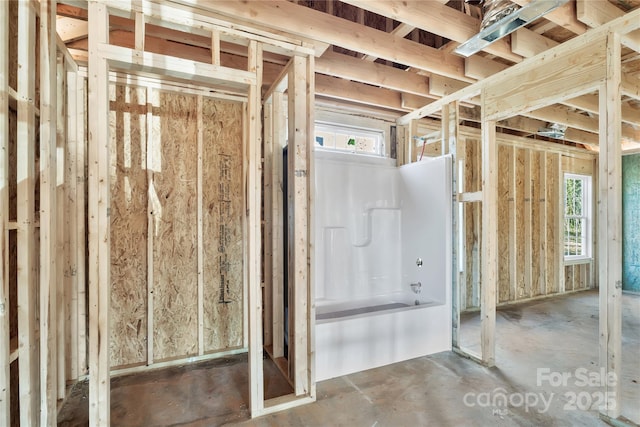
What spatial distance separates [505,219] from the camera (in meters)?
5.10

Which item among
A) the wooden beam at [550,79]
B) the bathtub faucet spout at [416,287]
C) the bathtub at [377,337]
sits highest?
the wooden beam at [550,79]

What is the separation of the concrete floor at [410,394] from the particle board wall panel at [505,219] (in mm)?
1657

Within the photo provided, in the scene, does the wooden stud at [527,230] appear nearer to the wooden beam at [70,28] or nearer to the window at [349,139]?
the window at [349,139]

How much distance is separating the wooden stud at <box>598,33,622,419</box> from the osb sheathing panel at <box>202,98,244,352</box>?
309 centimetres

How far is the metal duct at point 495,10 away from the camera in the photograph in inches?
82.1

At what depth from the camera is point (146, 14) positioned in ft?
6.43

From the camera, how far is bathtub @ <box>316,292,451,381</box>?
2.74m

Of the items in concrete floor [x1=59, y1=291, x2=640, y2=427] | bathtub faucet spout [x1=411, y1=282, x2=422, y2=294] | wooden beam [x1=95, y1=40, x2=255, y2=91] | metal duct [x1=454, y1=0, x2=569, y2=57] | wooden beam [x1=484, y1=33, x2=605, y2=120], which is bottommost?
concrete floor [x1=59, y1=291, x2=640, y2=427]

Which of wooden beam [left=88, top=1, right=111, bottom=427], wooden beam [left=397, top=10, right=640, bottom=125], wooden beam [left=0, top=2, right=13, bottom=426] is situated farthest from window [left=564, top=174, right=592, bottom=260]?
wooden beam [left=0, top=2, right=13, bottom=426]

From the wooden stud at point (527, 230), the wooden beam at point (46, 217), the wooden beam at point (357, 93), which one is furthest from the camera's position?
the wooden stud at point (527, 230)

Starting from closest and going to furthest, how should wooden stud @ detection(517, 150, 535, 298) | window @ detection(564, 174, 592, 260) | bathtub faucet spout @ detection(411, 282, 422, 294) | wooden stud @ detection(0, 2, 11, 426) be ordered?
wooden stud @ detection(0, 2, 11, 426), bathtub faucet spout @ detection(411, 282, 422, 294), wooden stud @ detection(517, 150, 535, 298), window @ detection(564, 174, 592, 260)

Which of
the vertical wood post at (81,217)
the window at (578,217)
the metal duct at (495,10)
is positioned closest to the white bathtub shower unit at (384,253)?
the metal duct at (495,10)

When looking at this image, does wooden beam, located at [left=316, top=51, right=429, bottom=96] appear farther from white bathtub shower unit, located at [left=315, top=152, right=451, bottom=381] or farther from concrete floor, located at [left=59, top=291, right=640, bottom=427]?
concrete floor, located at [left=59, top=291, right=640, bottom=427]

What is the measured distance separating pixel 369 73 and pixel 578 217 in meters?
5.74
